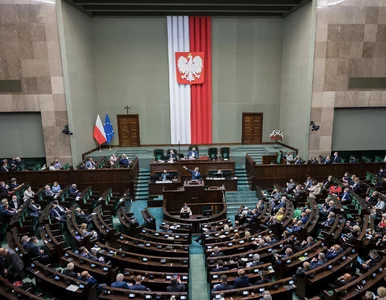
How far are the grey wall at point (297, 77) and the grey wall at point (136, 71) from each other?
6.95 meters

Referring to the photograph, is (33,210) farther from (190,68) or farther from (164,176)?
(190,68)

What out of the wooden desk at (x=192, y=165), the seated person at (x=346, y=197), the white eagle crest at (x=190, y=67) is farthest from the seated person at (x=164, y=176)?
the white eagle crest at (x=190, y=67)

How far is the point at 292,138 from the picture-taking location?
1669 centimetres

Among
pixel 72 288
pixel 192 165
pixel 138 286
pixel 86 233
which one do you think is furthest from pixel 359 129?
pixel 72 288

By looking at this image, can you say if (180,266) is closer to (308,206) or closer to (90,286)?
(90,286)

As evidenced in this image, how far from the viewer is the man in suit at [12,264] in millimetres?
6598

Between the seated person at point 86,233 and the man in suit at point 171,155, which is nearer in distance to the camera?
the seated person at point 86,233

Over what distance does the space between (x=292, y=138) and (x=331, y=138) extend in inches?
78.1

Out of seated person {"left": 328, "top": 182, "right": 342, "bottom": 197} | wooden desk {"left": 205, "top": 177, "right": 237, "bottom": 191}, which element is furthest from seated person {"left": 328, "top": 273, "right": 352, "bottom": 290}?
wooden desk {"left": 205, "top": 177, "right": 237, "bottom": 191}

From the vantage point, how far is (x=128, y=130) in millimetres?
18266

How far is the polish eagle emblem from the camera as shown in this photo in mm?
17484

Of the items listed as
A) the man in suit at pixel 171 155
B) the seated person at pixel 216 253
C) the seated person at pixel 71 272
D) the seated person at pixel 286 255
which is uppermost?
the man in suit at pixel 171 155

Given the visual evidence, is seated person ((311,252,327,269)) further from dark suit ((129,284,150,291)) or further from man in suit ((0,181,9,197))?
man in suit ((0,181,9,197))

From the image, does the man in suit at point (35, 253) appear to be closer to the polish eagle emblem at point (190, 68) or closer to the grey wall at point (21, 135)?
the grey wall at point (21, 135)
